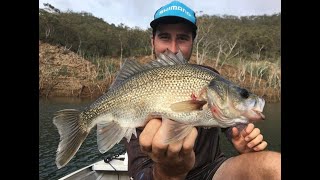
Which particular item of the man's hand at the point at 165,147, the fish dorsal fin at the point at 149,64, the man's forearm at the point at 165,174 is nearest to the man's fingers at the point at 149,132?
the man's hand at the point at 165,147

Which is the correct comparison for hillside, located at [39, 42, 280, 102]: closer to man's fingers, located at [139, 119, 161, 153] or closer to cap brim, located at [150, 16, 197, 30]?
cap brim, located at [150, 16, 197, 30]

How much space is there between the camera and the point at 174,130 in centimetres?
227

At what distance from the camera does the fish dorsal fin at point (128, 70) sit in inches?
108

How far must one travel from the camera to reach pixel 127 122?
98.7 inches

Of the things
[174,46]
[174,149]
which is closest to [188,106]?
[174,149]

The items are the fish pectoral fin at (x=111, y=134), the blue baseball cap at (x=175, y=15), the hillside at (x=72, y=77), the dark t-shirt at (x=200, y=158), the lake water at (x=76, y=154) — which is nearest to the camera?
the fish pectoral fin at (x=111, y=134)

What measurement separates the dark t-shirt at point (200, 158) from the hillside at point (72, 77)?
36.7 meters

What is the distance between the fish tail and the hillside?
125 feet

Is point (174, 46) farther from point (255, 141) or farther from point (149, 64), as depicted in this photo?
point (255, 141)

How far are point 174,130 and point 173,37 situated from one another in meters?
1.69

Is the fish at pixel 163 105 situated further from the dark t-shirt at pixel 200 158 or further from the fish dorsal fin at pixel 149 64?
the dark t-shirt at pixel 200 158
